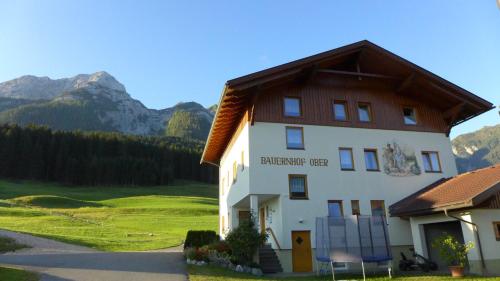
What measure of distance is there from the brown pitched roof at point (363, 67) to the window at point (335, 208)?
7549 millimetres

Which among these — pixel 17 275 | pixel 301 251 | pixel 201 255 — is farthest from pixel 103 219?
pixel 17 275

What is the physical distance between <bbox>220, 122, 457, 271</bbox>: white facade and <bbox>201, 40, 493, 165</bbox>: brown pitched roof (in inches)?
76.4

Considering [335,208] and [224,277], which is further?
[335,208]

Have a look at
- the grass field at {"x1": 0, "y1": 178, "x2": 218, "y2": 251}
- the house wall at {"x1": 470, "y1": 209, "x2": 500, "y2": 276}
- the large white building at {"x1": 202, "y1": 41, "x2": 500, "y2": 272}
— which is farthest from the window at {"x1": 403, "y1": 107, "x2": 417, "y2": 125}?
the grass field at {"x1": 0, "y1": 178, "x2": 218, "y2": 251}

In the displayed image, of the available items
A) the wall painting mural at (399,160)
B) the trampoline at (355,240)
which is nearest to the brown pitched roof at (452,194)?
the wall painting mural at (399,160)

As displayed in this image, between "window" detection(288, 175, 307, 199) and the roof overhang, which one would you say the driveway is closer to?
"window" detection(288, 175, 307, 199)

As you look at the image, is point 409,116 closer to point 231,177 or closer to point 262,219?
point 262,219

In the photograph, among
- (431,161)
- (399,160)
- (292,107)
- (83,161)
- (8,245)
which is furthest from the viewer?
(83,161)

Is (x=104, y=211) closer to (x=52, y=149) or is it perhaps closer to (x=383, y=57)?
(x=383, y=57)

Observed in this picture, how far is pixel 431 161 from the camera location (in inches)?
1046

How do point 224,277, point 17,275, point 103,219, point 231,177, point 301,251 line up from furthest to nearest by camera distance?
point 103,219, point 231,177, point 301,251, point 224,277, point 17,275

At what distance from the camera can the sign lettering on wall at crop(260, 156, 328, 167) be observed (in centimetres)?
2317

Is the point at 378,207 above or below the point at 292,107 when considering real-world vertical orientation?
below

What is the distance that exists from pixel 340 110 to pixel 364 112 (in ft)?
5.93
